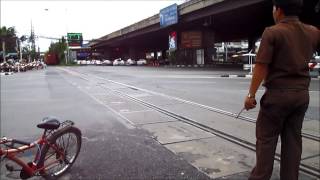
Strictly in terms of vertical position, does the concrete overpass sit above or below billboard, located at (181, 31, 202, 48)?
above

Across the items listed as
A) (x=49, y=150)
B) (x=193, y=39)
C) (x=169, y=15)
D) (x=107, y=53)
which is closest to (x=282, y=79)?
(x=49, y=150)

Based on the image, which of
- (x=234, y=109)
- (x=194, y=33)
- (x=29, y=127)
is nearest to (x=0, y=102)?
(x=29, y=127)

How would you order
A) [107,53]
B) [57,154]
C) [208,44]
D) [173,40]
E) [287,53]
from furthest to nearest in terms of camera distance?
[107,53]
[173,40]
[208,44]
[57,154]
[287,53]

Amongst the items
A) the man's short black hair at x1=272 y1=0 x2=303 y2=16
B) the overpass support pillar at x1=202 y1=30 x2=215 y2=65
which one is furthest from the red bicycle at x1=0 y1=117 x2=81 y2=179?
the overpass support pillar at x1=202 y1=30 x2=215 y2=65

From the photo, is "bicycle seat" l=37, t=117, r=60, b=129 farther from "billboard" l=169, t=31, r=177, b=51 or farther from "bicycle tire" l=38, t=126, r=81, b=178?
"billboard" l=169, t=31, r=177, b=51

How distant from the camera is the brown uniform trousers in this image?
3.98 metres

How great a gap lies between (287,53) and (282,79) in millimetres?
242

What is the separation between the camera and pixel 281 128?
4.12 m

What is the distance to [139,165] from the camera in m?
6.25

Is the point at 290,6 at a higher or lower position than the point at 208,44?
lower

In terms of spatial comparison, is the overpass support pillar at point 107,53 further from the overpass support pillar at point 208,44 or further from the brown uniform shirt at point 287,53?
the brown uniform shirt at point 287,53

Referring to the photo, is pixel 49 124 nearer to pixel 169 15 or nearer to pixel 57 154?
pixel 57 154

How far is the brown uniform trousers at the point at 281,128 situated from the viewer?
3.98 metres

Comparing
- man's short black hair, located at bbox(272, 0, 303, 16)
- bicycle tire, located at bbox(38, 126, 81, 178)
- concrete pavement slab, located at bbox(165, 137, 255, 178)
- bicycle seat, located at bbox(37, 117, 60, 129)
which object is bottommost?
concrete pavement slab, located at bbox(165, 137, 255, 178)
